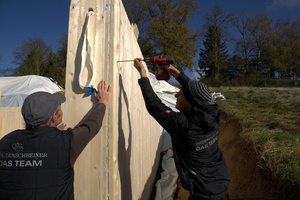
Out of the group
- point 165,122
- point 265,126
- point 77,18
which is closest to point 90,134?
point 165,122

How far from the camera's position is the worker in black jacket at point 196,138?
1.69m

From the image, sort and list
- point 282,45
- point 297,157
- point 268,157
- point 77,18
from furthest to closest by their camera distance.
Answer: point 282,45, point 268,157, point 297,157, point 77,18

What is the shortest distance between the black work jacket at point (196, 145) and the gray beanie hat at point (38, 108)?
36.1 inches

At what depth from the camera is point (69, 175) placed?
1.37 metres

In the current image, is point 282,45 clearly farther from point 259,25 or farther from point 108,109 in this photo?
point 108,109

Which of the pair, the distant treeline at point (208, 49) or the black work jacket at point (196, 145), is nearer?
the black work jacket at point (196, 145)

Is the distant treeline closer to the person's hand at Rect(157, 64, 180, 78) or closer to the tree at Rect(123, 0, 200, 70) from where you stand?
the tree at Rect(123, 0, 200, 70)

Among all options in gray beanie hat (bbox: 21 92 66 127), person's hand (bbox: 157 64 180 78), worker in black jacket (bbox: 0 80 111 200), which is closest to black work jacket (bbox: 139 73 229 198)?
person's hand (bbox: 157 64 180 78)

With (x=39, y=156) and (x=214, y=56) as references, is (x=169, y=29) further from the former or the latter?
(x=39, y=156)

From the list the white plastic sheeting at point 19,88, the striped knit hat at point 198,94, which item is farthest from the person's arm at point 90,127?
the white plastic sheeting at point 19,88

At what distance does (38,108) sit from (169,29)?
975 inches

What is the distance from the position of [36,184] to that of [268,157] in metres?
3.48

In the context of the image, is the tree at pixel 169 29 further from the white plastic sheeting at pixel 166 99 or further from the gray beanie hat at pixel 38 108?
the gray beanie hat at pixel 38 108

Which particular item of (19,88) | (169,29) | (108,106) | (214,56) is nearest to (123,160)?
(108,106)
